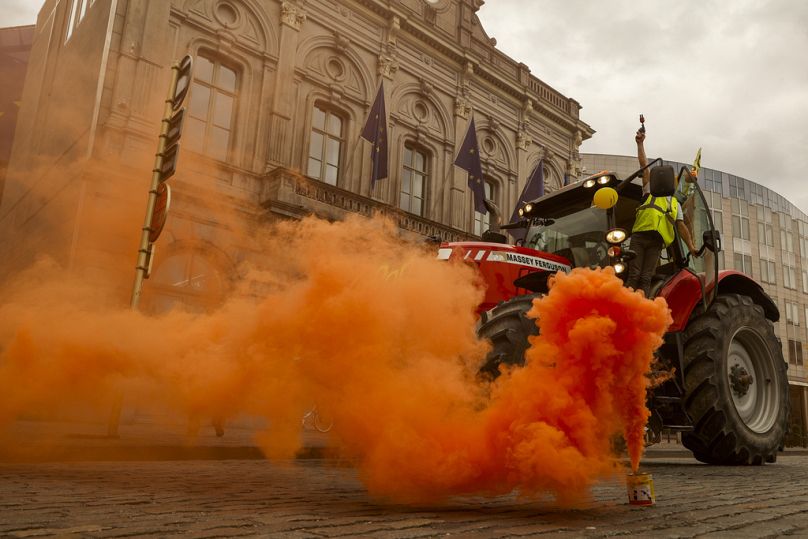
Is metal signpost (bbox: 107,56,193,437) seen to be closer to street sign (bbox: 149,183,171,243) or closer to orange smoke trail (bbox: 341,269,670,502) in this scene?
street sign (bbox: 149,183,171,243)

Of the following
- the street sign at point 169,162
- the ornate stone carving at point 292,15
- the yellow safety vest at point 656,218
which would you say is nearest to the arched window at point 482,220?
the ornate stone carving at point 292,15

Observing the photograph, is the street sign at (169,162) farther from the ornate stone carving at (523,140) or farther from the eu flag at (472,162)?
the ornate stone carving at (523,140)

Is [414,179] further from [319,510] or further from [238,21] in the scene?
[319,510]

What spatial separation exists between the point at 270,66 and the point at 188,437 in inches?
544

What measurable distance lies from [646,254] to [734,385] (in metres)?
2.09

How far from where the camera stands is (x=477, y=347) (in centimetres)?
442

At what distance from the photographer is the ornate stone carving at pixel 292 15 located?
751 inches

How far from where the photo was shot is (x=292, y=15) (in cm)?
1923

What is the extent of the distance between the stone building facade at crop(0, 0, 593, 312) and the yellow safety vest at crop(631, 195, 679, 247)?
18.0ft

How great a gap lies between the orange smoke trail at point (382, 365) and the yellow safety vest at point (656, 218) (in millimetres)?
2308

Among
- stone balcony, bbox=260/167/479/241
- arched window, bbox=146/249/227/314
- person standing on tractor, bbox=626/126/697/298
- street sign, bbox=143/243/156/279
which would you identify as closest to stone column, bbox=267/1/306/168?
stone balcony, bbox=260/167/479/241

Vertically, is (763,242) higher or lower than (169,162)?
higher

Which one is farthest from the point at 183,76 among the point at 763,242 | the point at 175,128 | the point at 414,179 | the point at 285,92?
the point at 763,242

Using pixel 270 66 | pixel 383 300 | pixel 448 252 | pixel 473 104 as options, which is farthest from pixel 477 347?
pixel 473 104
